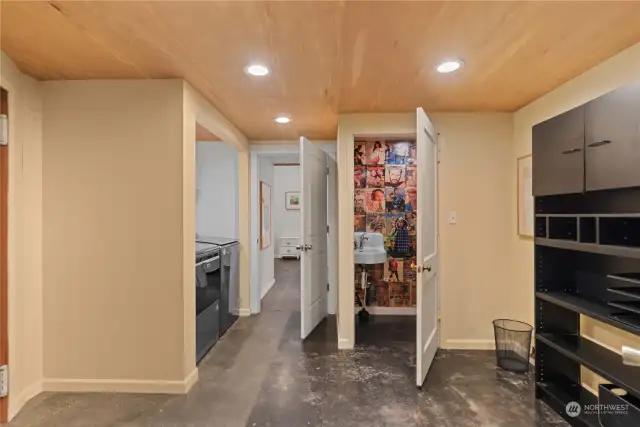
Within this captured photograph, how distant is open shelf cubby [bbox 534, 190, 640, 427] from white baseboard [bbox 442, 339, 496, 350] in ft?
3.03

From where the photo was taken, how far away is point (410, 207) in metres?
4.69

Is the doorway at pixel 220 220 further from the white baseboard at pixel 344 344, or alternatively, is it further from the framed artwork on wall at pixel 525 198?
the framed artwork on wall at pixel 525 198

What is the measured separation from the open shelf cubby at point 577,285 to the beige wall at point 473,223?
3.10 feet

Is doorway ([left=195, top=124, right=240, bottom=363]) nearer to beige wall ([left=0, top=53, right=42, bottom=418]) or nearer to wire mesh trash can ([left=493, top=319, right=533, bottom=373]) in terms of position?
beige wall ([left=0, top=53, right=42, bottom=418])

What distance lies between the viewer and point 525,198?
317 centimetres

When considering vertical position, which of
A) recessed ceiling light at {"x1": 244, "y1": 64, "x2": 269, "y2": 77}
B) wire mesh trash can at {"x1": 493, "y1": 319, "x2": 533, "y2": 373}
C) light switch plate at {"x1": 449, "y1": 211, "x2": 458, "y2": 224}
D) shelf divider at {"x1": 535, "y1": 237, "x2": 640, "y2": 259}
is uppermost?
recessed ceiling light at {"x1": 244, "y1": 64, "x2": 269, "y2": 77}

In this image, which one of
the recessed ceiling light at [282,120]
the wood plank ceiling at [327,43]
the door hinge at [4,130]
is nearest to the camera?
the wood plank ceiling at [327,43]

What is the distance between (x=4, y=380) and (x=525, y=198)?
3838 mm

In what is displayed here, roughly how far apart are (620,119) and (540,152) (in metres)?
0.61

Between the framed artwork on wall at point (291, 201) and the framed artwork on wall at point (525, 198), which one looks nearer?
the framed artwork on wall at point (525, 198)

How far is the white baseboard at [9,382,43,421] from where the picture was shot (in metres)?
2.30

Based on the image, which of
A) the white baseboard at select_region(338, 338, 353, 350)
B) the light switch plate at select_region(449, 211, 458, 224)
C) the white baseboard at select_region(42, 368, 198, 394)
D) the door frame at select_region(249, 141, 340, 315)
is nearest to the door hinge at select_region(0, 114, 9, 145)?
the white baseboard at select_region(42, 368, 198, 394)

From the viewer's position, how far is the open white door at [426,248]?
8.73ft

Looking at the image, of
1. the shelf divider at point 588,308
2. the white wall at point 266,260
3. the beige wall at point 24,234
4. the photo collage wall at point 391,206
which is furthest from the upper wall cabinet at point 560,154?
the white wall at point 266,260
